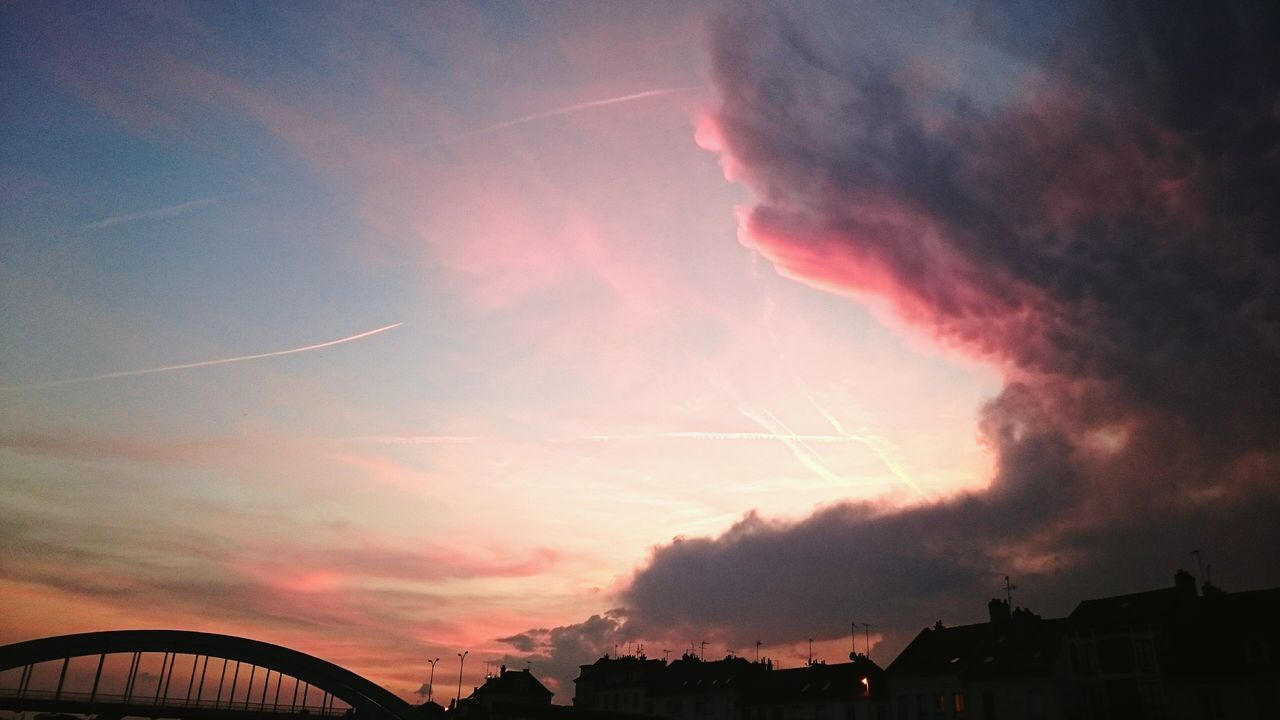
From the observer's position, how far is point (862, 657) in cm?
9531

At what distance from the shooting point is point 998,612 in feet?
251

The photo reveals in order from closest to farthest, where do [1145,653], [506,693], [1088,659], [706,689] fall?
[1145,653], [1088,659], [706,689], [506,693]

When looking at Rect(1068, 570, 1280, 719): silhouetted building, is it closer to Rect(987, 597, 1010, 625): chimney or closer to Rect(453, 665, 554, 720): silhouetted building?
Rect(987, 597, 1010, 625): chimney

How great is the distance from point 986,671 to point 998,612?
748cm

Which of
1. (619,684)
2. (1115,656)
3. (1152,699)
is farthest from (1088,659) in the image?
(619,684)

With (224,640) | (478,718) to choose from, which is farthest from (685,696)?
(224,640)

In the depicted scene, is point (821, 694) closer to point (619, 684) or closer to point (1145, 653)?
point (1145, 653)

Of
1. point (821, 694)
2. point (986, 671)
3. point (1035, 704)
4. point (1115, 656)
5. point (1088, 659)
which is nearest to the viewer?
point (1115, 656)

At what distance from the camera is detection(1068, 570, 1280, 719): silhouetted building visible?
5594 centimetres

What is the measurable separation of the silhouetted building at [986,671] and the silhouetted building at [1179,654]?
211cm

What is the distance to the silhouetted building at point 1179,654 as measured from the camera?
5594 centimetres

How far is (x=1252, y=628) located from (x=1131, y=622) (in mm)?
7516

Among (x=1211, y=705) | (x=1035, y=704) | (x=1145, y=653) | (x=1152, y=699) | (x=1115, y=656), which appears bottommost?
(x=1035, y=704)

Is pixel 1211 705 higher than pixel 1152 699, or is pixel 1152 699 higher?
pixel 1152 699
